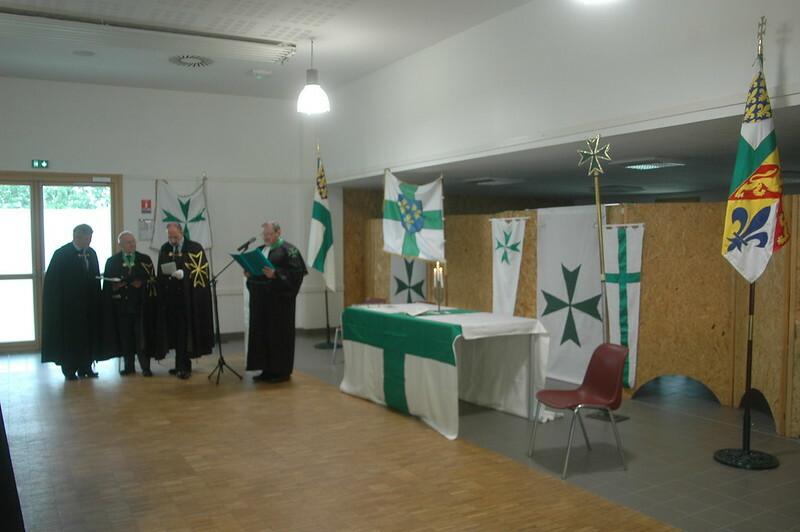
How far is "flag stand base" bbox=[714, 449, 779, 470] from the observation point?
4246mm

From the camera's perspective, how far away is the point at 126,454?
14.8ft

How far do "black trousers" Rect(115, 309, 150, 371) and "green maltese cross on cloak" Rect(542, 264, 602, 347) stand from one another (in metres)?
4.36

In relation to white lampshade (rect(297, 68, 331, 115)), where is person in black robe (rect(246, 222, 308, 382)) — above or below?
below

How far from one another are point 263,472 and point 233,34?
427 cm

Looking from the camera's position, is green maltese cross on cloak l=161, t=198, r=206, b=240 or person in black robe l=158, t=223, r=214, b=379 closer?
person in black robe l=158, t=223, r=214, b=379

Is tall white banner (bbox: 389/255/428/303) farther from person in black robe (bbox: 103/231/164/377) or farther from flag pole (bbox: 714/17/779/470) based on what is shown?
flag pole (bbox: 714/17/779/470)

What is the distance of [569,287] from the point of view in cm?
657

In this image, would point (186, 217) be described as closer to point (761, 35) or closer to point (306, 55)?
point (306, 55)

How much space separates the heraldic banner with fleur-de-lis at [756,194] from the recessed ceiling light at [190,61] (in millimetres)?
5653

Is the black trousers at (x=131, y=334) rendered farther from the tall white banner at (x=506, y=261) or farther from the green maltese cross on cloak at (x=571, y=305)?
the green maltese cross on cloak at (x=571, y=305)

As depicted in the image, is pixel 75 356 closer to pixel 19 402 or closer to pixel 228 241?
pixel 19 402

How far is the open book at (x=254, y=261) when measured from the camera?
653 centimetres

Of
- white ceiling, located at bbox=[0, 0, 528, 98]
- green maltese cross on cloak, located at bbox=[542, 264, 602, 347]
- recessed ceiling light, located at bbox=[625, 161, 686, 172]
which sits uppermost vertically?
white ceiling, located at bbox=[0, 0, 528, 98]

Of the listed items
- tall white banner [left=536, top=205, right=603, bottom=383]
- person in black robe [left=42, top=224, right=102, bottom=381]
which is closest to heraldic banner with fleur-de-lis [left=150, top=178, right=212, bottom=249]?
person in black robe [left=42, top=224, right=102, bottom=381]
